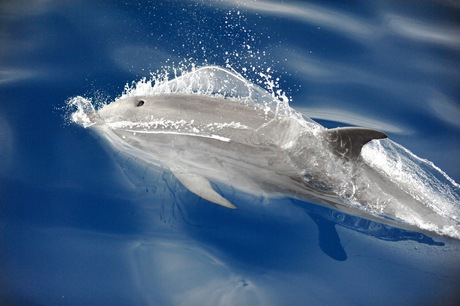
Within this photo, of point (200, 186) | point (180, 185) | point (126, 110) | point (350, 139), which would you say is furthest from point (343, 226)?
point (126, 110)

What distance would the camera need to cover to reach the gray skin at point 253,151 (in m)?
4.65

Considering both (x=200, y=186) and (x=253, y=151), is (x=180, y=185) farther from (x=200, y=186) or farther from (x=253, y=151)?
(x=253, y=151)

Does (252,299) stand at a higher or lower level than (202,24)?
lower

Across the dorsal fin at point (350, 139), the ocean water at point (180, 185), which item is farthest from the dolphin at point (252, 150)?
the ocean water at point (180, 185)

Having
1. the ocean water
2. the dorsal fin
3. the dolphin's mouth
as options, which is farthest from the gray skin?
the dolphin's mouth

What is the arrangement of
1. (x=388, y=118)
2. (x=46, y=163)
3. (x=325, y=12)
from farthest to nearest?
(x=325, y=12) < (x=388, y=118) < (x=46, y=163)

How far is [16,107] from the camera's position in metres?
5.76

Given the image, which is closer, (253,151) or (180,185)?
(253,151)

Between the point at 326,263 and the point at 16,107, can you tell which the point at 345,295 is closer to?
the point at 326,263

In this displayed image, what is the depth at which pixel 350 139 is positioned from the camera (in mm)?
4496

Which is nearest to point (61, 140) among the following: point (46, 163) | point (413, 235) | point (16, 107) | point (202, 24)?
point (46, 163)

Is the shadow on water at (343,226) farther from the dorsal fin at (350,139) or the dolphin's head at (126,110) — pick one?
the dolphin's head at (126,110)

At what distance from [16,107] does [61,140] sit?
0.91 m

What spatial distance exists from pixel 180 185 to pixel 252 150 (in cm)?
85
